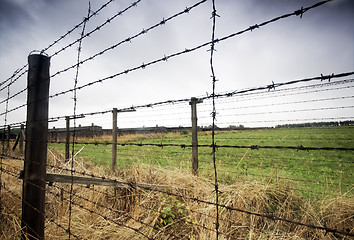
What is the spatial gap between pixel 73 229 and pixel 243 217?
213cm

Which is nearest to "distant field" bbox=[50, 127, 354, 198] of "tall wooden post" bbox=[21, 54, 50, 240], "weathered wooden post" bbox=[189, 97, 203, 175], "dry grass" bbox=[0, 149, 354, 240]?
"weathered wooden post" bbox=[189, 97, 203, 175]

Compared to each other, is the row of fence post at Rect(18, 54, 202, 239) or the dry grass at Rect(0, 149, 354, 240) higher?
the row of fence post at Rect(18, 54, 202, 239)

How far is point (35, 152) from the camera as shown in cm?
212

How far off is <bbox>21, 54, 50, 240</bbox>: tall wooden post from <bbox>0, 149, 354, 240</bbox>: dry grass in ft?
0.51

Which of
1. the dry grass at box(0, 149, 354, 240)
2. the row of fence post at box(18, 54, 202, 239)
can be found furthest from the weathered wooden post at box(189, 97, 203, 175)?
the row of fence post at box(18, 54, 202, 239)

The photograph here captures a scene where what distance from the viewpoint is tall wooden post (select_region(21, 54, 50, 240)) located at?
2.10 m

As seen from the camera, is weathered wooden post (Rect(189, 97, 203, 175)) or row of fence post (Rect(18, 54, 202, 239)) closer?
row of fence post (Rect(18, 54, 202, 239))

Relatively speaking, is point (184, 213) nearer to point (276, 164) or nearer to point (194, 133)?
point (194, 133)

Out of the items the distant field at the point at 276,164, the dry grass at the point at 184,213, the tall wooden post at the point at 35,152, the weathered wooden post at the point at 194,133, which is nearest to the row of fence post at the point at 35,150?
the tall wooden post at the point at 35,152

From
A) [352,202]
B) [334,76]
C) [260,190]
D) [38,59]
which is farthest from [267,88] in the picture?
[352,202]

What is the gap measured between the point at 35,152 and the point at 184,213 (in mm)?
1889

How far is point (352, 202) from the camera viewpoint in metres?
2.60

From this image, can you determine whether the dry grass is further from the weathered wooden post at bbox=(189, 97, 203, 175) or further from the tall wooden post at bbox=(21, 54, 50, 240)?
the weathered wooden post at bbox=(189, 97, 203, 175)

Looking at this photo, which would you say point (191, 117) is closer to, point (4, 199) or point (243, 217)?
point (243, 217)
